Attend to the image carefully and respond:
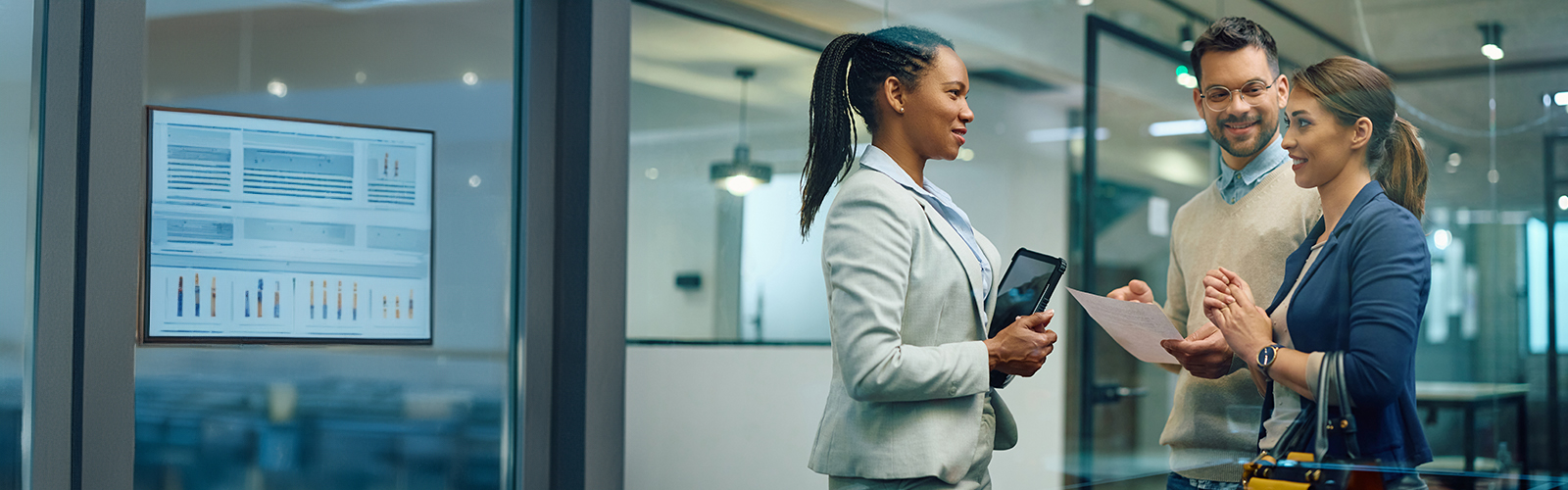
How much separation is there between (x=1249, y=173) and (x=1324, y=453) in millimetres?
431

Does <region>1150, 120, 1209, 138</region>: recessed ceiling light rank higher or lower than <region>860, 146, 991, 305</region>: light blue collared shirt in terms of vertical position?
higher

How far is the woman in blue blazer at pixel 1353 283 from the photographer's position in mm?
1545

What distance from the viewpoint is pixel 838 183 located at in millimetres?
1907

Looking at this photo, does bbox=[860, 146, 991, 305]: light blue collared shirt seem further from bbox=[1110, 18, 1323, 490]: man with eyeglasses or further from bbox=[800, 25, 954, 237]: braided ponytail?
bbox=[1110, 18, 1323, 490]: man with eyeglasses

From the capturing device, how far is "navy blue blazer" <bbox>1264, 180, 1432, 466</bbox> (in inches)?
60.5

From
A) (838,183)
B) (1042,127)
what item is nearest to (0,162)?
(838,183)

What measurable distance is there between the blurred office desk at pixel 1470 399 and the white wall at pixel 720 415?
1.18 meters

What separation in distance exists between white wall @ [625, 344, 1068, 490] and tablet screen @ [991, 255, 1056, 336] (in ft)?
A: 3.71

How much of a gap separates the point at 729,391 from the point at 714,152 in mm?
694

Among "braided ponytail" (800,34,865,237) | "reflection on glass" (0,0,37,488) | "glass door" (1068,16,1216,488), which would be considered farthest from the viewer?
"reflection on glass" (0,0,37,488)

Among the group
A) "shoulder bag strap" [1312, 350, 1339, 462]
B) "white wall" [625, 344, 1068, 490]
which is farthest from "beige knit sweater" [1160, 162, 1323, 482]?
"white wall" [625, 344, 1068, 490]

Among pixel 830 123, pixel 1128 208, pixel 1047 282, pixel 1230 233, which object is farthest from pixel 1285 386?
pixel 1128 208

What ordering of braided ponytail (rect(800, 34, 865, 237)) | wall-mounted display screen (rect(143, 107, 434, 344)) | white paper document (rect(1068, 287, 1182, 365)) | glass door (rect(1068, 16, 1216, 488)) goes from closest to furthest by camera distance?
white paper document (rect(1068, 287, 1182, 365))
braided ponytail (rect(800, 34, 865, 237))
glass door (rect(1068, 16, 1216, 488))
wall-mounted display screen (rect(143, 107, 434, 344))

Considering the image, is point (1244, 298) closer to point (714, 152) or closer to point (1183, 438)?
point (1183, 438)
